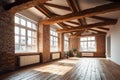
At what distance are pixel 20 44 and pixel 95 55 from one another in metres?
9.68

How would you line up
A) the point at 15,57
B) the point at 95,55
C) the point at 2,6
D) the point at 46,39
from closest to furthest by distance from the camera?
1. the point at 2,6
2. the point at 15,57
3. the point at 46,39
4. the point at 95,55

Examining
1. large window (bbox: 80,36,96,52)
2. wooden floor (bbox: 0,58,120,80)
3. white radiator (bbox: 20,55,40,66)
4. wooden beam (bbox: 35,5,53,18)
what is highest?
wooden beam (bbox: 35,5,53,18)

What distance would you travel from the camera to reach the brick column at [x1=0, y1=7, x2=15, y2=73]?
445cm

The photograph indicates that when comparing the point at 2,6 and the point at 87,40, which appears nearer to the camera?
the point at 2,6

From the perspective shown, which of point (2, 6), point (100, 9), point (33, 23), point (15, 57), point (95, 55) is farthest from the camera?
point (95, 55)

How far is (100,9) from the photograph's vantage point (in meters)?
4.93

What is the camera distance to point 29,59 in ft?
20.2

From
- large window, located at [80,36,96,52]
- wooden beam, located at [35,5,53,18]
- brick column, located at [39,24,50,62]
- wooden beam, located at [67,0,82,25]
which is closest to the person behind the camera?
wooden beam, located at [67,0,82,25]

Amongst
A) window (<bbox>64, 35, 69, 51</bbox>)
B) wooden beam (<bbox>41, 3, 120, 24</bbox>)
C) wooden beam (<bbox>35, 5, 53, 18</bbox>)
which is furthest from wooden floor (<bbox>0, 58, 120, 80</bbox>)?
window (<bbox>64, 35, 69, 51</bbox>)

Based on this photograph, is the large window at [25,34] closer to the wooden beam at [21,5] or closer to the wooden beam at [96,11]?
the wooden beam at [21,5]

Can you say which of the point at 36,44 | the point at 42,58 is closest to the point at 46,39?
the point at 36,44

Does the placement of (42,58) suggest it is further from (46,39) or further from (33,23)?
(33,23)

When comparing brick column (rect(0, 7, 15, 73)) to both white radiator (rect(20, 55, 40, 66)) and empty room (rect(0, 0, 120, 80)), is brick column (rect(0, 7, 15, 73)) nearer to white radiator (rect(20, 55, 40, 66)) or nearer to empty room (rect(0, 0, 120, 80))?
empty room (rect(0, 0, 120, 80))

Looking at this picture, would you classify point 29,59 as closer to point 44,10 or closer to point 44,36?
point 44,36
